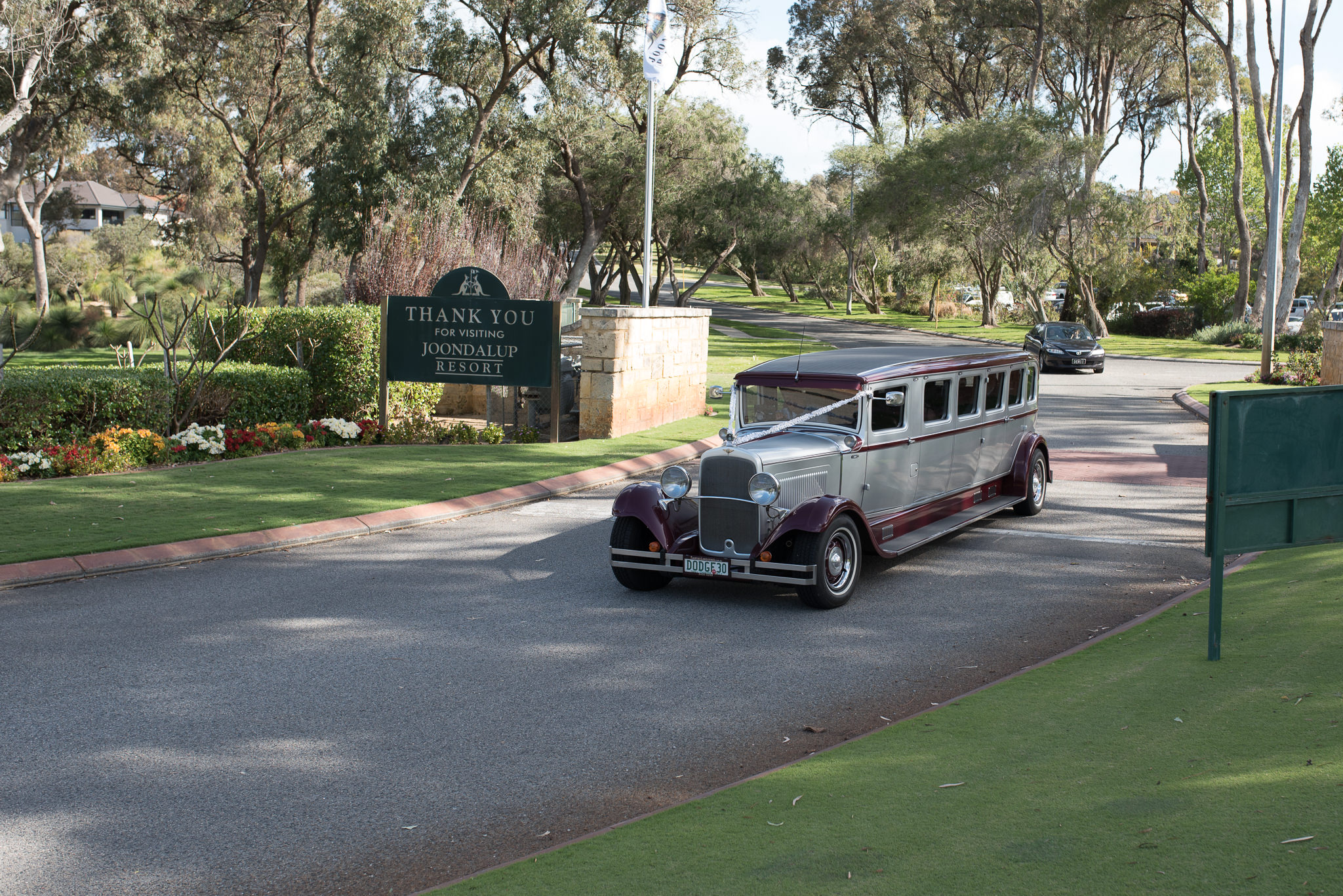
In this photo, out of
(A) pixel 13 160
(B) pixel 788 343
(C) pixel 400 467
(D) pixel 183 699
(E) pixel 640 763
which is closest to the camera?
(E) pixel 640 763

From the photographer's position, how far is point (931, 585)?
8773 mm

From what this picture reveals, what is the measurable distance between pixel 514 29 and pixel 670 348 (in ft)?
59.7

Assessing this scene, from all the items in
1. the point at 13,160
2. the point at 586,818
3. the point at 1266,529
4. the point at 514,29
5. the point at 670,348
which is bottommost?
the point at 586,818

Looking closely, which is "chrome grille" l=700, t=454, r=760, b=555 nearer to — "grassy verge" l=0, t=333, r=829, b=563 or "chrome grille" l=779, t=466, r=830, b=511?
"chrome grille" l=779, t=466, r=830, b=511

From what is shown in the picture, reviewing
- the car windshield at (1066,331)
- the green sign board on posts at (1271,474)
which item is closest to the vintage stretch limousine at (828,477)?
the green sign board on posts at (1271,474)

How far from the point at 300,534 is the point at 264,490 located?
6.33 feet

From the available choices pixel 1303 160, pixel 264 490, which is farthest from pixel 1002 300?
pixel 264 490

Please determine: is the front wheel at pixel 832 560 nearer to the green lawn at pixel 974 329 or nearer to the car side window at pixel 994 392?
the car side window at pixel 994 392

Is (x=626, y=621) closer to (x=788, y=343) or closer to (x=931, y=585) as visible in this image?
(x=931, y=585)

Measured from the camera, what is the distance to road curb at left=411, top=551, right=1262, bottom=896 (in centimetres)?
416

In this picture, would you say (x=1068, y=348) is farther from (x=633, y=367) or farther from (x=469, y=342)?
(x=469, y=342)

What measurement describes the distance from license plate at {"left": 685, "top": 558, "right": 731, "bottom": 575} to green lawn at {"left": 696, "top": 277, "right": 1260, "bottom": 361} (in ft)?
111

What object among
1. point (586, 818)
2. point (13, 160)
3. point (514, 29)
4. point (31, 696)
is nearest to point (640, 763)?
point (586, 818)

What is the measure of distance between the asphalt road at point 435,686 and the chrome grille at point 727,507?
Result: 0.50m
